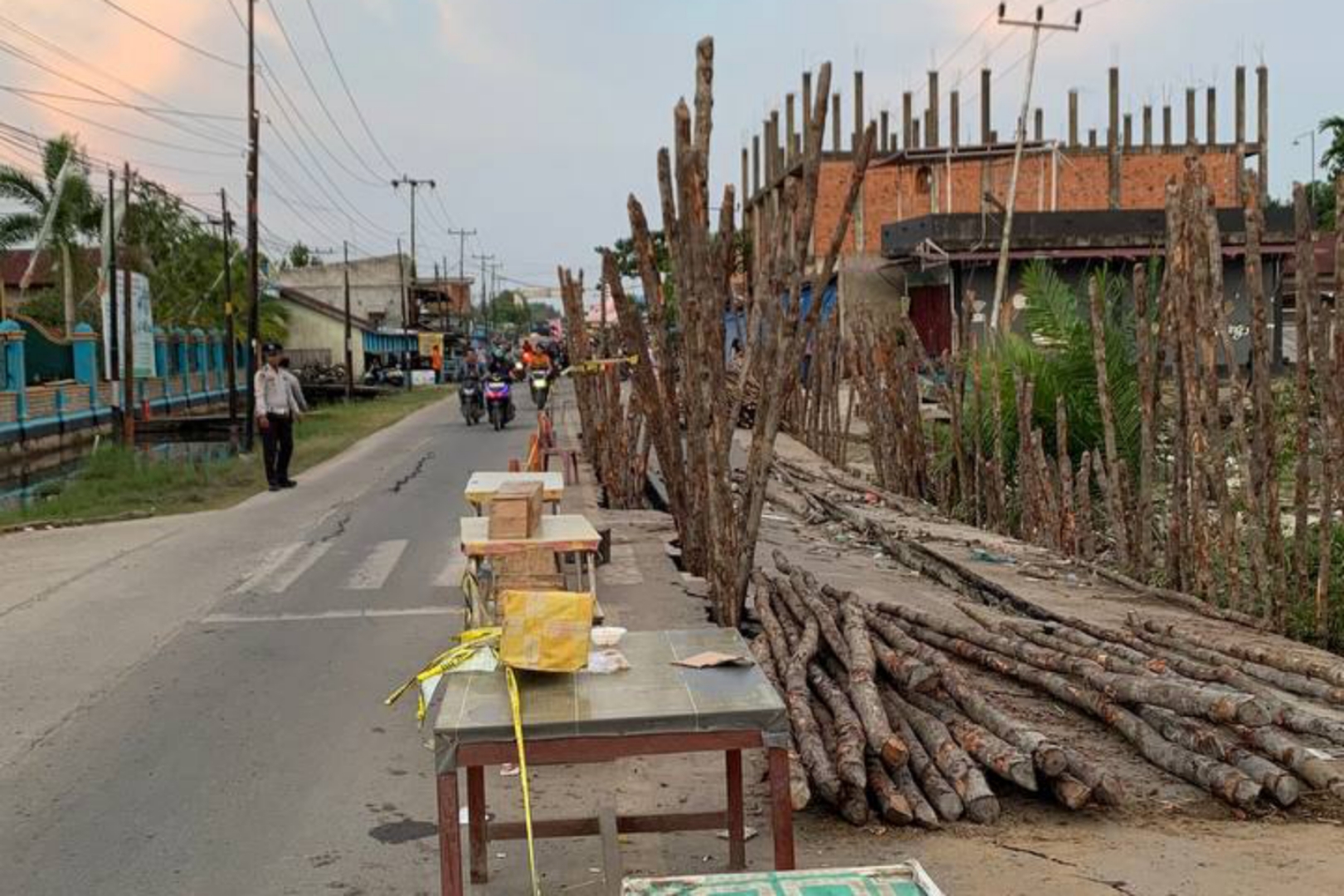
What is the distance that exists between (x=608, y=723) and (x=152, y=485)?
54.2 ft

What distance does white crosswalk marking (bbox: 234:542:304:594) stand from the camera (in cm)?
1062

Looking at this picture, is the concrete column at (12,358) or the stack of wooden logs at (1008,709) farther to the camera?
the concrete column at (12,358)

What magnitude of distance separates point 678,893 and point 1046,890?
1829mm

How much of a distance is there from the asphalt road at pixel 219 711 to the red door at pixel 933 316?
16935mm

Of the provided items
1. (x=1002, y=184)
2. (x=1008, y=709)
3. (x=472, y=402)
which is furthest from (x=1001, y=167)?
(x=1008, y=709)

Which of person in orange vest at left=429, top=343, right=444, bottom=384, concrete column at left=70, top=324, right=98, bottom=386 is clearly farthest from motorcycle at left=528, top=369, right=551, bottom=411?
person in orange vest at left=429, top=343, right=444, bottom=384

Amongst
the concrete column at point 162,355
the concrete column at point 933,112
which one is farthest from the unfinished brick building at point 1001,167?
the concrete column at point 162,355

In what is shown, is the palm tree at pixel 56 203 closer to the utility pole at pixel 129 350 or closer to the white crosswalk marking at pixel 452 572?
the utility pole at pixel 129 350

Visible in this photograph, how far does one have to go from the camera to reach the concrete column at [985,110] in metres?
43.4

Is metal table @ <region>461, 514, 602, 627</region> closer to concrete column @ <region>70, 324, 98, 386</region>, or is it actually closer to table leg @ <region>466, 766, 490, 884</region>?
table leg @ <region>466, 766, 490, 884</region>

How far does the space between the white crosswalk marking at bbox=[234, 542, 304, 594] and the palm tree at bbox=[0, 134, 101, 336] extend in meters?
27.9

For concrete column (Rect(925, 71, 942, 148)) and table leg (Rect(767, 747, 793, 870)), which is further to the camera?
concrete column (Rect(925, 71, 942, 148))

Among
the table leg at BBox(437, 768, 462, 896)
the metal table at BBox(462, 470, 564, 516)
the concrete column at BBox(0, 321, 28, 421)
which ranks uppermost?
the concrete column at BBox(0, 321, 28, 421)

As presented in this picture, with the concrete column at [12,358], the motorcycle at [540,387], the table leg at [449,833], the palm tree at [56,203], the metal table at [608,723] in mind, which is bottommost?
the table leg at [449,833]
